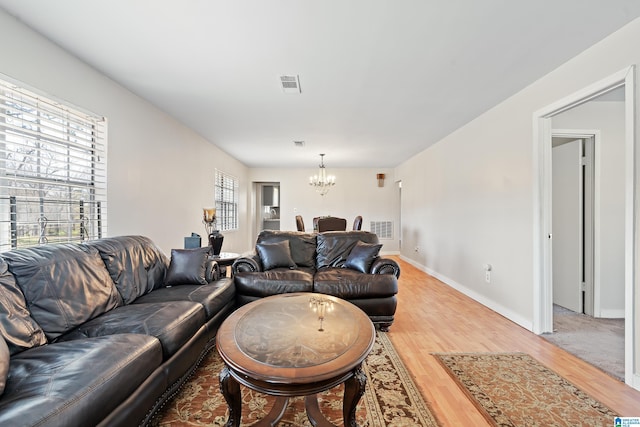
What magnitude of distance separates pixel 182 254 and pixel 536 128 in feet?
12.6

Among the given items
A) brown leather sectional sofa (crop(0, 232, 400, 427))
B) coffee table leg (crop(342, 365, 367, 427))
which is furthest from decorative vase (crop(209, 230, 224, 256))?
coffee table leg (crop(342, 365, 367, 427))

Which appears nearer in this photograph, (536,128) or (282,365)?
(282,365)

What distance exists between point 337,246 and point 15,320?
2834 millimetres

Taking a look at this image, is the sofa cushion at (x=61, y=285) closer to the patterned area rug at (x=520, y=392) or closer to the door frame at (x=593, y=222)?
the patterned area rug at (x=520, y=392)

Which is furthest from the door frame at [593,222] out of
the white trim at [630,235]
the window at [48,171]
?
the window at [48,171]

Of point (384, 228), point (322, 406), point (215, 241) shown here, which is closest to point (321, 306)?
point (322, 406)

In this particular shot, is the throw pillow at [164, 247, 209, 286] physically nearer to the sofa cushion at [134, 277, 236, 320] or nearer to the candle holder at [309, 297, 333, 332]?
the sofa cushion at [134, 277, 236, 320]

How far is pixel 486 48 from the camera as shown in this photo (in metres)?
2.15

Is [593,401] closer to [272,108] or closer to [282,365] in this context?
[282,365]

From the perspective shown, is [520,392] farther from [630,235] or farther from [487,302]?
[487,302]

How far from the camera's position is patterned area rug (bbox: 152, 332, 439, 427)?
1494 mm

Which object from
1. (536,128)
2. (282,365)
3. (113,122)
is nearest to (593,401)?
(282,365)

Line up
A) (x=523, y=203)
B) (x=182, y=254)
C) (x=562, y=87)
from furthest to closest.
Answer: (x=523, y=203)
(x=182, y=254)
(x=562, y=87)

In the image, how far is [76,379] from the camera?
1.06 metres
